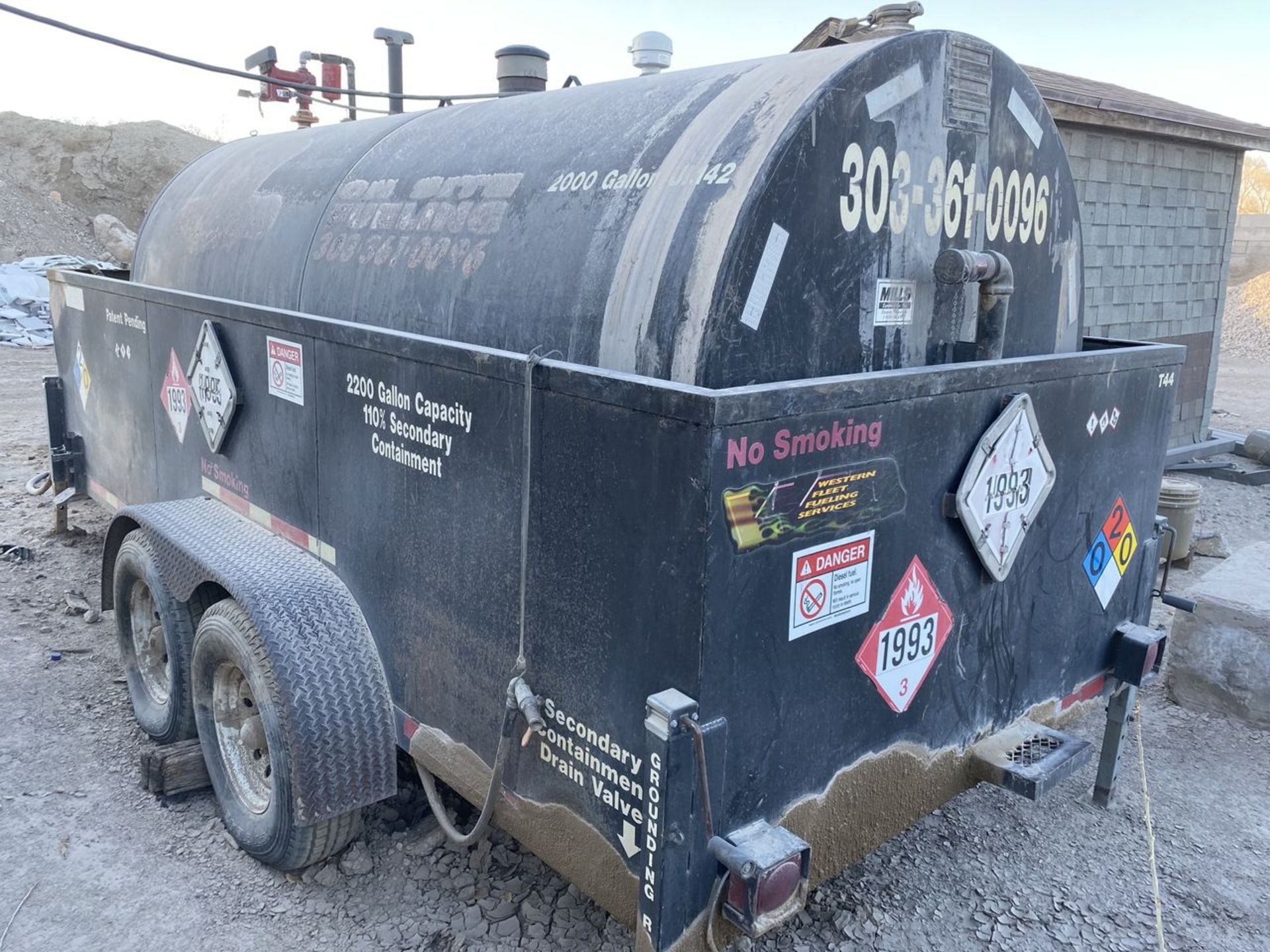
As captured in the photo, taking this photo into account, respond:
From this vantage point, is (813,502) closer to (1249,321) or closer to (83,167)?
(1249,321)

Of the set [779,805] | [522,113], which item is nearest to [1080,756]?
[779,805]

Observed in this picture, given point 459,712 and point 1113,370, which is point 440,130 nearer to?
point 459,712

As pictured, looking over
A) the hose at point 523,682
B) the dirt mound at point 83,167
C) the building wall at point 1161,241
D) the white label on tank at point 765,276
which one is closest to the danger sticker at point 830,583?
the white label on tank at point 765,276

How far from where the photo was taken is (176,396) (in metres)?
4.26

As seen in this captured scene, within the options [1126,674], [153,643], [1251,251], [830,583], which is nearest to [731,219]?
[830,583]

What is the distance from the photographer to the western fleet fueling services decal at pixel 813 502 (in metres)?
2.02

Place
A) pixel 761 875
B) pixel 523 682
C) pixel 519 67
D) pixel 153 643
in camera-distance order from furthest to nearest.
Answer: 1. pixel 519 67
2. pixel 153 643
3. pixel 523 682
4. pixel 761 875

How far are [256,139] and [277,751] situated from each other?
12.0ft

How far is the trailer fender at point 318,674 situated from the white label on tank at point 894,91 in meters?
2.10

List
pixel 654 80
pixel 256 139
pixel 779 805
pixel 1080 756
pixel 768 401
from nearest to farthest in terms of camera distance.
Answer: pixel 768 401 → pixel 779 805 → pixel 1080 756 → pixel 654 80 → pixel 256 139

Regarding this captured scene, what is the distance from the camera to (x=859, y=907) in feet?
10.4

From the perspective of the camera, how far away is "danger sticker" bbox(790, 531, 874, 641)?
2193 millimetres

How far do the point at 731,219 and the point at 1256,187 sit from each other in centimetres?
5797

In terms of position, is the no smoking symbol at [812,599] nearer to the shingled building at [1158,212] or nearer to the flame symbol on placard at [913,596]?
the flame symbol on placard at [913,596]
